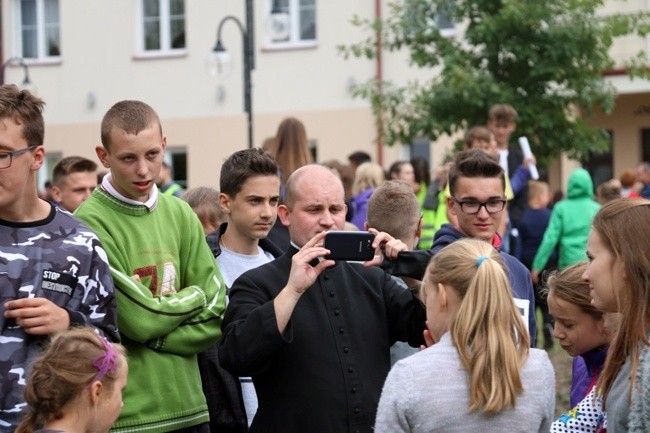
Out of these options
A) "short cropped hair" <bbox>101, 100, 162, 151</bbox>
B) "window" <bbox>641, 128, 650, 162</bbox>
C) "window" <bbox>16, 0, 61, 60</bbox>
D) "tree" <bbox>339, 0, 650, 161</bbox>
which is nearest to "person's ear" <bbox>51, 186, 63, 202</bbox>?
"short cropped hair" <bbox>101, 100, 162, 151</bbox>

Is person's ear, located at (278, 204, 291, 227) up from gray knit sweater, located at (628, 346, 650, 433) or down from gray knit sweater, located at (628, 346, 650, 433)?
up

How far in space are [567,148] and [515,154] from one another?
19.1 feet

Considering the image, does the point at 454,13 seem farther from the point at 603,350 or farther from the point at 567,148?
the point at 603,350

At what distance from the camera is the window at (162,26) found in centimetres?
2958

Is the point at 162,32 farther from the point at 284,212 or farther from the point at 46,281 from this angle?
the point at 46,281

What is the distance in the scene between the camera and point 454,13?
59.9ft

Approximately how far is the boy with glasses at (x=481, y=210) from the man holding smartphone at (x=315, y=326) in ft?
2.71

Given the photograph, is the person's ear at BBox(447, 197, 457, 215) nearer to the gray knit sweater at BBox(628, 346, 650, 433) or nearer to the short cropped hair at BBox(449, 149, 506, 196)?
the short cropped hair at BBox(449, 149, 506, 196)

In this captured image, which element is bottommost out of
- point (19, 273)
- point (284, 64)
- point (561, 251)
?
point (561, 251)

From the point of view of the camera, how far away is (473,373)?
4496mm

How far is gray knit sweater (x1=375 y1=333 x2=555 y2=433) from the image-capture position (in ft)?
14.8

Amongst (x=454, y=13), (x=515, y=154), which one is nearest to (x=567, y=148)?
(x=454, y=13)

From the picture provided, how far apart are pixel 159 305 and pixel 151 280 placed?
0.21 m

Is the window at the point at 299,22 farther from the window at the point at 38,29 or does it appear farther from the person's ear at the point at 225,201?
the person's ear at the point at 225,201
